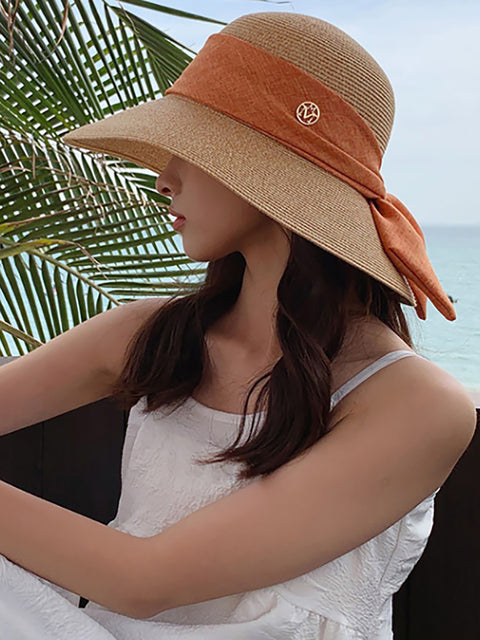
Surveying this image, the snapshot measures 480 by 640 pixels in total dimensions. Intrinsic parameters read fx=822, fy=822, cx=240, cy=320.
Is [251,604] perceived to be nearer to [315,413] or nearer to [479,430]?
[315,413]

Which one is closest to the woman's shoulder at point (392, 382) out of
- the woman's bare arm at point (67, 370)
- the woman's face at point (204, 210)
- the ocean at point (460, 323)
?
the woman's face at point (204, 210)

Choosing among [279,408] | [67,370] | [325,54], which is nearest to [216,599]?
[279,408]

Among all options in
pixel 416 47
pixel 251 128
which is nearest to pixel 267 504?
pixel 251 128

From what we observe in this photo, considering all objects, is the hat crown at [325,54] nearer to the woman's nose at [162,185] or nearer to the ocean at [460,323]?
the woman's nose at [162,185]

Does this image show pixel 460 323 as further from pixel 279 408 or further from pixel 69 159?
pixel 279 408

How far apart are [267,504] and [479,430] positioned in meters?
0.45

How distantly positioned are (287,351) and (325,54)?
338mm

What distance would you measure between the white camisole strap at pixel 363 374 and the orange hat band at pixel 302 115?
0.08 m

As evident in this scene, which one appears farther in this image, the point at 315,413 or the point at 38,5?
the point at 38,5

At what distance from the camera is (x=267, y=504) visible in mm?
843

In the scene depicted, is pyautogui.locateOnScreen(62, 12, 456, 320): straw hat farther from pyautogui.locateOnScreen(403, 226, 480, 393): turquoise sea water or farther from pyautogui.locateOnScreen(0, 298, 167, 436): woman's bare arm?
pyautogui.locateOnScreen(403, 226, 480, 393): turquoise sea water

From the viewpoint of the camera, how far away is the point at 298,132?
897 mm

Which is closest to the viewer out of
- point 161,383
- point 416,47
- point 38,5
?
point 161,383

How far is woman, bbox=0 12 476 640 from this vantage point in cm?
84
